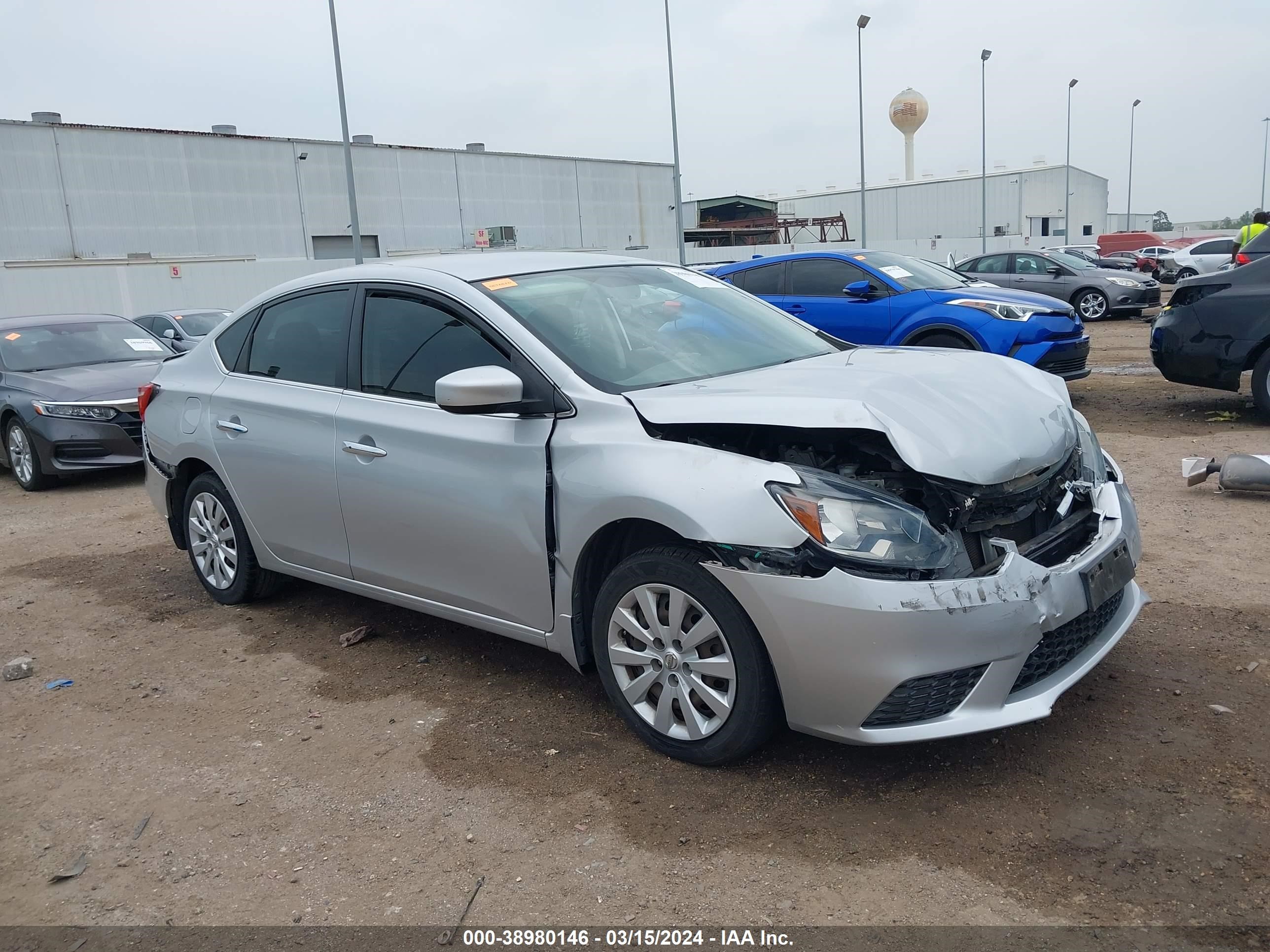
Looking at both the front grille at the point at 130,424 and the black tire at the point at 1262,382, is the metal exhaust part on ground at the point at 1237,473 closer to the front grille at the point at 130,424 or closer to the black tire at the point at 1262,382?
the black tire at the point at 1262,382

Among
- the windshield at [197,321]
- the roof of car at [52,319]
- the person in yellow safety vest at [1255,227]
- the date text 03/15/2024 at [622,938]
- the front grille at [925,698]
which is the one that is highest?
the person in yellow safety vest at [1255,227]

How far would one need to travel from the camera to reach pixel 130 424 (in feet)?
29.0

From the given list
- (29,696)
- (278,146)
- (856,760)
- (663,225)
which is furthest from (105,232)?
(856,760)

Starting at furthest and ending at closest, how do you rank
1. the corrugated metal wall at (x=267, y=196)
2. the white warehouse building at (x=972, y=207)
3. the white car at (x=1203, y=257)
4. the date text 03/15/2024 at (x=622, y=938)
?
the white warehouse building at (x=972, y=207)
the corrugated metal wall at (x=267, y=196)
the white car at (x=1203, y=257)
the date text 03/15/2024 at (x=622, y=938)

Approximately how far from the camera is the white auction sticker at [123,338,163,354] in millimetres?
10156

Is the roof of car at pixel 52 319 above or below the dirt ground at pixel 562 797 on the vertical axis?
above

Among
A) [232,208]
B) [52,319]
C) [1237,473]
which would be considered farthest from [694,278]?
[232,208]

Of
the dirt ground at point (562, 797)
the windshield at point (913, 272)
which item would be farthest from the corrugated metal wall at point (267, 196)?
the dirt ground at point (562, 797)

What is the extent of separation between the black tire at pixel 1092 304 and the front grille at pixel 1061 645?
56.7 ft

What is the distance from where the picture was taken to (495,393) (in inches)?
138

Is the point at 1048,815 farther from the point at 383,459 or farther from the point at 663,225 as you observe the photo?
the point at 663,225

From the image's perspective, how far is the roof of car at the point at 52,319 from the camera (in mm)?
9937

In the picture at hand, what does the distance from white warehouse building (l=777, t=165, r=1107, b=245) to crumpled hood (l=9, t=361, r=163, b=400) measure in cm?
5673

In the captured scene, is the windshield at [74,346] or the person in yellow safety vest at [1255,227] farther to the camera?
the person in yellow safety vest at [1255,227]
